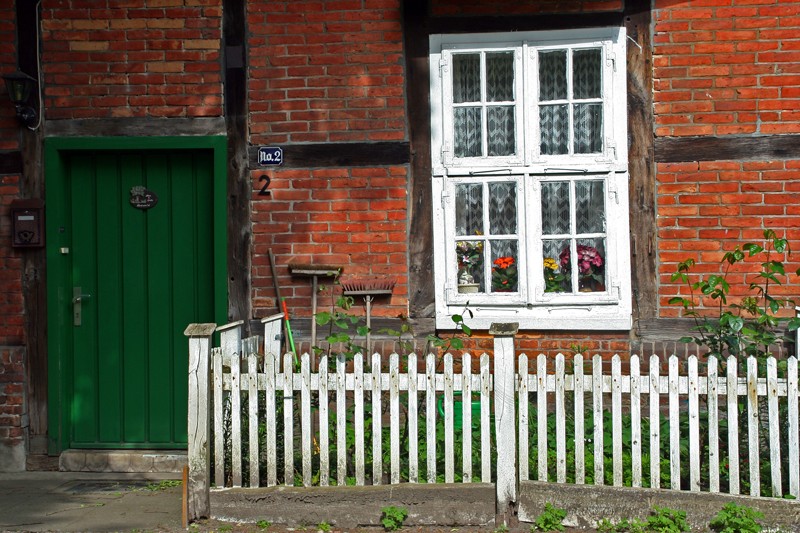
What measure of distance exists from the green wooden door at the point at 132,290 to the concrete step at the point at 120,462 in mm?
116

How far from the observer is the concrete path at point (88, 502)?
17.8ft

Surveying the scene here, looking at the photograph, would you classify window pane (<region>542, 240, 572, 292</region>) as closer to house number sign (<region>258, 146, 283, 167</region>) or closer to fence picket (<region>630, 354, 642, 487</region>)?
fence picket (<region>630, 354, 642, 487</region>)

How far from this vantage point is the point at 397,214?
6676 mm

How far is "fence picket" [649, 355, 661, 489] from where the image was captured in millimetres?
5113

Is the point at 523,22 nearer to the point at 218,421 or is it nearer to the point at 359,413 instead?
the point at 359,413

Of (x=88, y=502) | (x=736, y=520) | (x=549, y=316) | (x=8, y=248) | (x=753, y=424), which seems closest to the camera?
(x=736, y=520)

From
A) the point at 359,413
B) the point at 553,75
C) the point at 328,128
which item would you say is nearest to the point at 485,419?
the point at 359,413

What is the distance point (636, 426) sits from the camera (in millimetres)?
5141

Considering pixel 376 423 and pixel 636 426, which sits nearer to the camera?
pixel 636 426

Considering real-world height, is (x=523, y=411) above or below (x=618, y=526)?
above

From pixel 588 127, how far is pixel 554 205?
610 millimetres

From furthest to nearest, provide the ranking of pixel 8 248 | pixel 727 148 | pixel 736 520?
1. pixel 8 248
2. pixel 727 148
3. pixel 736 520

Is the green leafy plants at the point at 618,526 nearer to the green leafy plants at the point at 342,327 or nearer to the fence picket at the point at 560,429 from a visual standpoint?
the fence picket at the point at 560,429

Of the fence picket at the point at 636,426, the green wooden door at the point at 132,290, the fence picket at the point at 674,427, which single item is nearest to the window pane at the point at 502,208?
the fence picket at the point at 636,426
